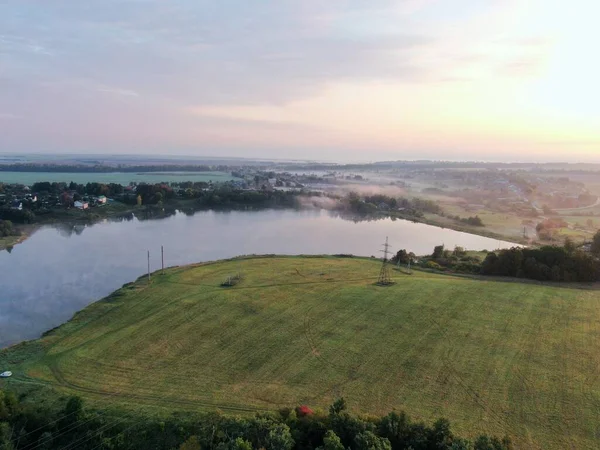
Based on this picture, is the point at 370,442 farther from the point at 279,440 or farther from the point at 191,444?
the point at 191,444

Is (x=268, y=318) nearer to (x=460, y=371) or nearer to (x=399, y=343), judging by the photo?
(x=399, y=343)

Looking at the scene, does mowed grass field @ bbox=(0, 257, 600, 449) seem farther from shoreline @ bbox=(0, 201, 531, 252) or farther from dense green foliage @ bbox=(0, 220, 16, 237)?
dense green foliage @ bbox=(0, 220, 16, 237)

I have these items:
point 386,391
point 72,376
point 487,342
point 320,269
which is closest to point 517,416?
point 386,391

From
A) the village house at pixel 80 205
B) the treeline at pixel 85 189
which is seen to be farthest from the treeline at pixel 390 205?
the village house at pixel 80 205

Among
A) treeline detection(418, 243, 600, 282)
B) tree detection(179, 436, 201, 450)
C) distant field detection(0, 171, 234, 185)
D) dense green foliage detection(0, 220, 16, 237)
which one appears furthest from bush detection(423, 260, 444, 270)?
distant field detection(0, 171, 234, 185)

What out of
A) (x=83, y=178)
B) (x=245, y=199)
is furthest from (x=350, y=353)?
(x=83, y=178)

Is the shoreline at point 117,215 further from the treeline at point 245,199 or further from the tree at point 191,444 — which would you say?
the tree at point 191,444
